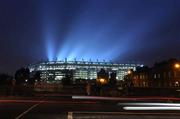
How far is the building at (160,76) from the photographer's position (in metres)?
143

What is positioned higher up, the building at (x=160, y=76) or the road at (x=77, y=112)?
the building at (x=160, y=76)

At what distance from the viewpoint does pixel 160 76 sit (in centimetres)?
16462

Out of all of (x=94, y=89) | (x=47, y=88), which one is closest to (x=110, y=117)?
(x=94, y=89)

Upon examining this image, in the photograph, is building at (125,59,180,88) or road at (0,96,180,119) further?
building at (125,59,180,88)

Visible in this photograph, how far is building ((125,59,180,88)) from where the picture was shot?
143m

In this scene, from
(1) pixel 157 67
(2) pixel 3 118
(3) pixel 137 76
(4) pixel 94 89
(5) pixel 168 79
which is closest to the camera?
(2) pixel 3 118

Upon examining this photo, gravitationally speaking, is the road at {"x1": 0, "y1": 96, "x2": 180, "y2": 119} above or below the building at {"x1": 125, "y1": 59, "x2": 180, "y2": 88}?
below

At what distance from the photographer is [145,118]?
22375mm

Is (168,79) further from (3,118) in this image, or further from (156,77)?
(3,118)

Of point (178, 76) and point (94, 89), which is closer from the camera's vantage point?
point (94, 89)

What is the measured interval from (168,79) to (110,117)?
13247 centimetres

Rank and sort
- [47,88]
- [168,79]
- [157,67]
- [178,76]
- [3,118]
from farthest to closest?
1. [157,67]
2. [168,79]
3. [178,76]
4. [47,88]
5. [3,118]

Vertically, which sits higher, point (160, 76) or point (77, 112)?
point (160, 76)

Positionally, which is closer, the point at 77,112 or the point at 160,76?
the point at 77,112
